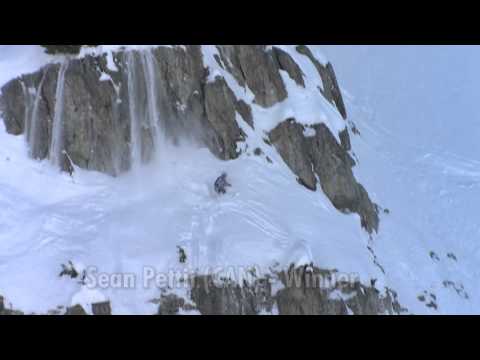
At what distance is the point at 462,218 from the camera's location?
107 feet

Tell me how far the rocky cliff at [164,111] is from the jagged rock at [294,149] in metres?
0.05

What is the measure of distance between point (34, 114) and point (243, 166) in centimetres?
881

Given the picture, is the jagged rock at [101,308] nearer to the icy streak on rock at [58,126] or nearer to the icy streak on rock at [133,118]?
the icy streak on rock at [133,118]

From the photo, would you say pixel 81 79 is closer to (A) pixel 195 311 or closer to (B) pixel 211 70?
(B) pixel 211 70

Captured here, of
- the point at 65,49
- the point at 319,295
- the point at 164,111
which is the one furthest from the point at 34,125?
the point at 319,295

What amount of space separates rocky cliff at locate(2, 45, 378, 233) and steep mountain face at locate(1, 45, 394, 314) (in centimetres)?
4

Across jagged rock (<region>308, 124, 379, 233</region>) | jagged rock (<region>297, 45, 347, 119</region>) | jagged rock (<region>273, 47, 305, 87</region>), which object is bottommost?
jagged rock (<region>308, 124, 379, 233</region>)

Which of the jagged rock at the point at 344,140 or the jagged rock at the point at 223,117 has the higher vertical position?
the jagged rock at the point at 344,140

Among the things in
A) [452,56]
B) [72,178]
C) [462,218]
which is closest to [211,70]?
[72,178]

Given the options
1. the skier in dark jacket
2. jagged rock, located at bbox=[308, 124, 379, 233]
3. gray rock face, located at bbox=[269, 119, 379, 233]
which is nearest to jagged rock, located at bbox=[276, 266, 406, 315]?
the skier in dark jacket

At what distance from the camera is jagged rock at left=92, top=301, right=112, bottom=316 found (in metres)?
19.0

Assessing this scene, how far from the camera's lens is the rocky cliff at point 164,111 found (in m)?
24.1

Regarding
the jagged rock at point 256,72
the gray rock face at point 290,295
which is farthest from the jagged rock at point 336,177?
the gray rock face at point 290,295

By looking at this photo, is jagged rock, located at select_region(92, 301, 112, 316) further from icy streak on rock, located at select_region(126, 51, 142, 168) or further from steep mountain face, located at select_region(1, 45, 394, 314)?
icy streak on rock, located at select_region(126, 51, 142, 168)
